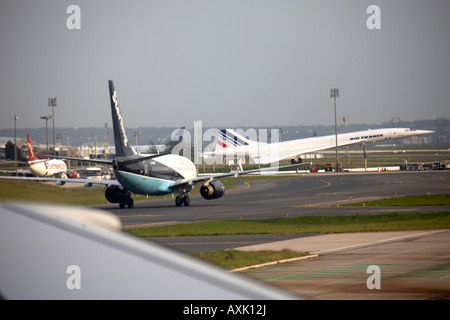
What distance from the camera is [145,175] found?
141 feet

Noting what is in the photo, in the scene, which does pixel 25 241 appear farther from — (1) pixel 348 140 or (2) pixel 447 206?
(1) pixel 348 140

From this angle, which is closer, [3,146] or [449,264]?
[3,146]

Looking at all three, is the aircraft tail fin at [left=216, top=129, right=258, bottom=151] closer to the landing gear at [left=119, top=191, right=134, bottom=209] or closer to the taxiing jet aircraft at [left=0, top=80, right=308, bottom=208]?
the taxiing jet aircraft at [left=0, top=80, right=308, bottom=208]

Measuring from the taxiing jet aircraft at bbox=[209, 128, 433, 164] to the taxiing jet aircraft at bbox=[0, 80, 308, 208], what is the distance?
77.8 m

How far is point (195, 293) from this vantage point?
1.71 meters

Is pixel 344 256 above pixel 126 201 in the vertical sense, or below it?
below

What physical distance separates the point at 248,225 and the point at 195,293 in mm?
30199

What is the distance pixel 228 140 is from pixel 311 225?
122 meters

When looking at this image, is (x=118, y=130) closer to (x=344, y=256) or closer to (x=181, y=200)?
(x=181, y=200)

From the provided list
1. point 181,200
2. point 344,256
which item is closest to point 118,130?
point 181,200

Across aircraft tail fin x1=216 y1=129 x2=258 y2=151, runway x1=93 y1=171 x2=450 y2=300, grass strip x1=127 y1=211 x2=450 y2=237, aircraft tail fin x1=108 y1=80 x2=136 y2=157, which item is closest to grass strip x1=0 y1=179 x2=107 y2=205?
runway x1=93 y1=171 x2=450 y2=300

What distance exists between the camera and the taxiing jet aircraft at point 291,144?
121125 mm

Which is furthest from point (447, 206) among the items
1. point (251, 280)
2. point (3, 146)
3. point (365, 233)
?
point (251, 280)

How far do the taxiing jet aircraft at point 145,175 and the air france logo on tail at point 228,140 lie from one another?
102 metres
